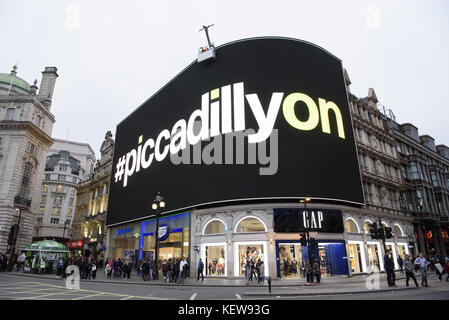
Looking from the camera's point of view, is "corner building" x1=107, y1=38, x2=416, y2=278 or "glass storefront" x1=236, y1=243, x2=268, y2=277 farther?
"corner building" x1=107, y1=38, x2=416, y2=278

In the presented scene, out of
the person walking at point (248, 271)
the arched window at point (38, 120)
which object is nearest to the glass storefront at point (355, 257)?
the person walking at point (248, 271)

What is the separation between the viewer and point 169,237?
33.8 m

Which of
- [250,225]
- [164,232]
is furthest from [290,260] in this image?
[164,232]

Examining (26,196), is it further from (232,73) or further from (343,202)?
(343,202)

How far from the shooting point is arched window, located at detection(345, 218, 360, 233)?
28961 mm

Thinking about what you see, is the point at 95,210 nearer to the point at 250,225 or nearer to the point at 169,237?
the point at 169,237

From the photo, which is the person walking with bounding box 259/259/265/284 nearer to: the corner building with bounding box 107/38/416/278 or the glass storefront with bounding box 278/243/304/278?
the corner building with bounding box 107/38/416/278

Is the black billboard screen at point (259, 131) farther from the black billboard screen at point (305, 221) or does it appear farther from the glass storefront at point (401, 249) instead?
the glass storefront at point (401, 249)

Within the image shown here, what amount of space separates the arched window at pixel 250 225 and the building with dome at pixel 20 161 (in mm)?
40865

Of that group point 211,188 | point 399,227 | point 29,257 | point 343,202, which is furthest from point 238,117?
point 29,257

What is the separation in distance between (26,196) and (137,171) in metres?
27.8

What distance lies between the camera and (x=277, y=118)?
Result: 2772 centimetres

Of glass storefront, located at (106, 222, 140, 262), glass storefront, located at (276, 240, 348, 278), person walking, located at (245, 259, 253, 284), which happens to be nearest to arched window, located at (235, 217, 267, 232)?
glass storefront, located at (276, 240, 348, 278)

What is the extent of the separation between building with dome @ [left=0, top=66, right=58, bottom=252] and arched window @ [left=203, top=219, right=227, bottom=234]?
36.9 meters
